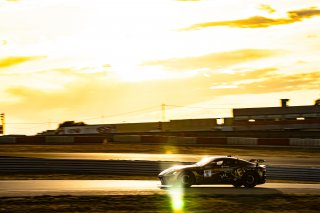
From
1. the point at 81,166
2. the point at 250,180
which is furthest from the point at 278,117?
the point at 250,180

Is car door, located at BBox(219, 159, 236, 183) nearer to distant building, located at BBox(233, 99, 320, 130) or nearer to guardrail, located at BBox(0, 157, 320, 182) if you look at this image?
guardrail, located at BBox(0, 157, 320, 182)

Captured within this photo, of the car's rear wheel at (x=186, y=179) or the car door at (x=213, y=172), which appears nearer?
the car's rear wheel at (x=186, y=179)

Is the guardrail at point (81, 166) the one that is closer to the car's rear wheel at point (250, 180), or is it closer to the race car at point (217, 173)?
the race car at point (217, 173)

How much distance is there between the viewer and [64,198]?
16.8 metres

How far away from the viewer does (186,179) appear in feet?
65.5

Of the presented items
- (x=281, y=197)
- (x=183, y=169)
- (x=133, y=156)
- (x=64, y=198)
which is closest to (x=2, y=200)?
(x=64, y=198)

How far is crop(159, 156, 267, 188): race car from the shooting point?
19.9 meters

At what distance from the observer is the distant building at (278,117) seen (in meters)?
70.6

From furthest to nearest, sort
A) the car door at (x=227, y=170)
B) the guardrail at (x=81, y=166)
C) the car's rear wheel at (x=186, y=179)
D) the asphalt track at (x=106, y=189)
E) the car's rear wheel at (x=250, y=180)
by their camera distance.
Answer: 1. the guardrail at (x=81, y=166)
2. the car's rear wheel at (x=250, y=180)
3. the car door at (x=227, y=170)
4. the car's rear wheel at (x=186, y=179)
5. the asphalt track at (x=106, y=189)

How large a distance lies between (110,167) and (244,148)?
800 inches

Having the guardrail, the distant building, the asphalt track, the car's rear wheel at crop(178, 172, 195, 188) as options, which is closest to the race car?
the car's rear wheel at crop(178, 172, 195, 188)

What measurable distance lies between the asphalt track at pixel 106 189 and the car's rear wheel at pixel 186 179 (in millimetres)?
236

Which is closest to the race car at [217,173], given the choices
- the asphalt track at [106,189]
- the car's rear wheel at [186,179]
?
the car's rear wheel at [186,179]

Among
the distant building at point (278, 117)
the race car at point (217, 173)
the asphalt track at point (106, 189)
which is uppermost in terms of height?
the distant building at point (278, 117)
